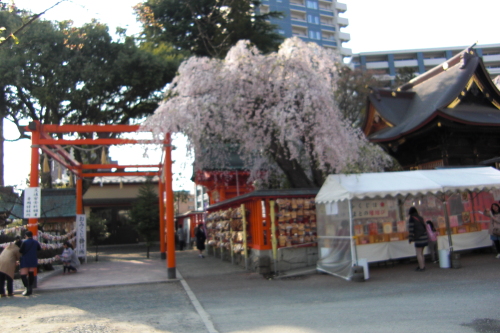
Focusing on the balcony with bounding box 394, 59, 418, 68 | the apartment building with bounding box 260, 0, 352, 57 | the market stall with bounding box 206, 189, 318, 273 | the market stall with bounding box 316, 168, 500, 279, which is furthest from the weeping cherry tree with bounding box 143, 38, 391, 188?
the balcony with bounding box 394, 59, 418, 68

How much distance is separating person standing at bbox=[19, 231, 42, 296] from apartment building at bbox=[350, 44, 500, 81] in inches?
2291

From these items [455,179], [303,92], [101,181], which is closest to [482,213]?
[455,179]

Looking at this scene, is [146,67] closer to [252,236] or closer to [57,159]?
[57,159]

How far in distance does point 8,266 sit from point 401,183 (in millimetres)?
10301

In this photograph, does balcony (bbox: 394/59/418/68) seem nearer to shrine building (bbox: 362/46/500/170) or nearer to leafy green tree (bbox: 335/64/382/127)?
leafy green tree (bbox: 335/64/382/127)

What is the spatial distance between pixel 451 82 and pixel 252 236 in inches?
415

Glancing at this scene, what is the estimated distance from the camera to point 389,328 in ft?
19.0

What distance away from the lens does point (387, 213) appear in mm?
11742

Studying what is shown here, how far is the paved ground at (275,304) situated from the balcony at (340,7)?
6528 cm

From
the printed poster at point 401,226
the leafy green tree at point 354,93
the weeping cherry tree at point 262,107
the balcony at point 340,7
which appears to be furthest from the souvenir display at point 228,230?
the balcony at point 340,7

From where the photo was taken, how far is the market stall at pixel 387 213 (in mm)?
10438

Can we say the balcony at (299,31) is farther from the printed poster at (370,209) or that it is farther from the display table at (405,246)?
the printed poster at (370,209)

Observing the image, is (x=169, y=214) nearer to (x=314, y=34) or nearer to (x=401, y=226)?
(x=401, y=226)

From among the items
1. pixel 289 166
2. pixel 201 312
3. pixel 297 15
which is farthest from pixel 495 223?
pixel 297 15
